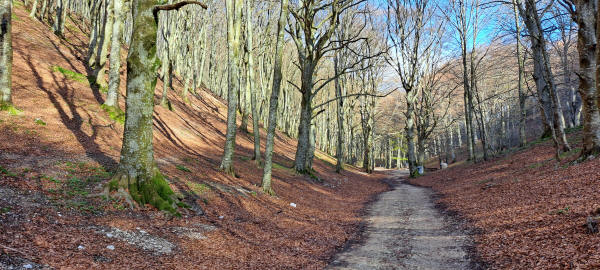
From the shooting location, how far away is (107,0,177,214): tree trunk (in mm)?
7586

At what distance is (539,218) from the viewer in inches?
276

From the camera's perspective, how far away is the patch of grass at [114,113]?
48.8 feet

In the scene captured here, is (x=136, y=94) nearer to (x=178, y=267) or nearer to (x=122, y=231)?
(x=122, y=231)

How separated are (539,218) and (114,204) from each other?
9.31 meters

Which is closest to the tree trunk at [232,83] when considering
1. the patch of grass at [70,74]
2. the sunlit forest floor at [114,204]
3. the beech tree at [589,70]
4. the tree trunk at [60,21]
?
the sunlit forest floor at [114,204]

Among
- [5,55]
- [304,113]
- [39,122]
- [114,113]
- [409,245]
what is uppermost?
[5,55]

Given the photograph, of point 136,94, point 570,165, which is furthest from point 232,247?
point 570,165

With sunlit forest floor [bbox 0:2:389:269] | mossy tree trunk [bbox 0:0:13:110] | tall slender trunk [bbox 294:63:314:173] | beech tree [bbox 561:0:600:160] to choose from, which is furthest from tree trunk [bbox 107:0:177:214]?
beech tree [bbox 561:0:600:160]

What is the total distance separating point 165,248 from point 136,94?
150 inches

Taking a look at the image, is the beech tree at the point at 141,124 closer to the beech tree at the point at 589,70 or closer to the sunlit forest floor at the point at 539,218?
→ the sunlit forest floor at the point at 539,218

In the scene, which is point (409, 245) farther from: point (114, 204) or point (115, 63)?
point (115, 63)

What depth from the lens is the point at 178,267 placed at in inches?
212

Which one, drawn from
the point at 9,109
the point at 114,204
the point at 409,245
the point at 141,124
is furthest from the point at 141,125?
the point at 9,109

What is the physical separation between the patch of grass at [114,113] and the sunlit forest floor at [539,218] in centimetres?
1449
